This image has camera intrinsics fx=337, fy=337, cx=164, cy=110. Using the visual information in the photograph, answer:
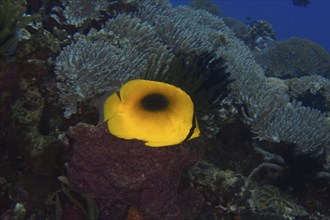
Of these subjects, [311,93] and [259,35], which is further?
[259,35]

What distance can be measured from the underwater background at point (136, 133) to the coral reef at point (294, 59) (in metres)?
7.48

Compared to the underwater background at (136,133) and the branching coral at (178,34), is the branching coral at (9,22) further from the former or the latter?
the branching coral at (178,34)

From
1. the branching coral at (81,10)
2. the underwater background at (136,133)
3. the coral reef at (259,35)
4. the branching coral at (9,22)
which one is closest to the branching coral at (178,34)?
the underwater background at (136,133)

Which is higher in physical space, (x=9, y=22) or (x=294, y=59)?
(x=9, y=22)

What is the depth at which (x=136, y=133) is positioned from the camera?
89.9 inches

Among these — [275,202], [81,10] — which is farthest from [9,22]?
[275,202]

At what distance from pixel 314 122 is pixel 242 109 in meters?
1.03

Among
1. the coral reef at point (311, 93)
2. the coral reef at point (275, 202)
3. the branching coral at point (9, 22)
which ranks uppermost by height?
the branching coral at point (9, 22)

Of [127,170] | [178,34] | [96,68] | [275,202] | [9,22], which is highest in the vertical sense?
[178,34]

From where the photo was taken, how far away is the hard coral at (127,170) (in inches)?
114

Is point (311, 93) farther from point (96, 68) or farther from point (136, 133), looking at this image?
point (136, 133)

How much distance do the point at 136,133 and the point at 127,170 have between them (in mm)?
751

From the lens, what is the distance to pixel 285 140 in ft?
13.9

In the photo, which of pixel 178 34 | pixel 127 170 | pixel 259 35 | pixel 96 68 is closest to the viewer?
pixel 127 170
